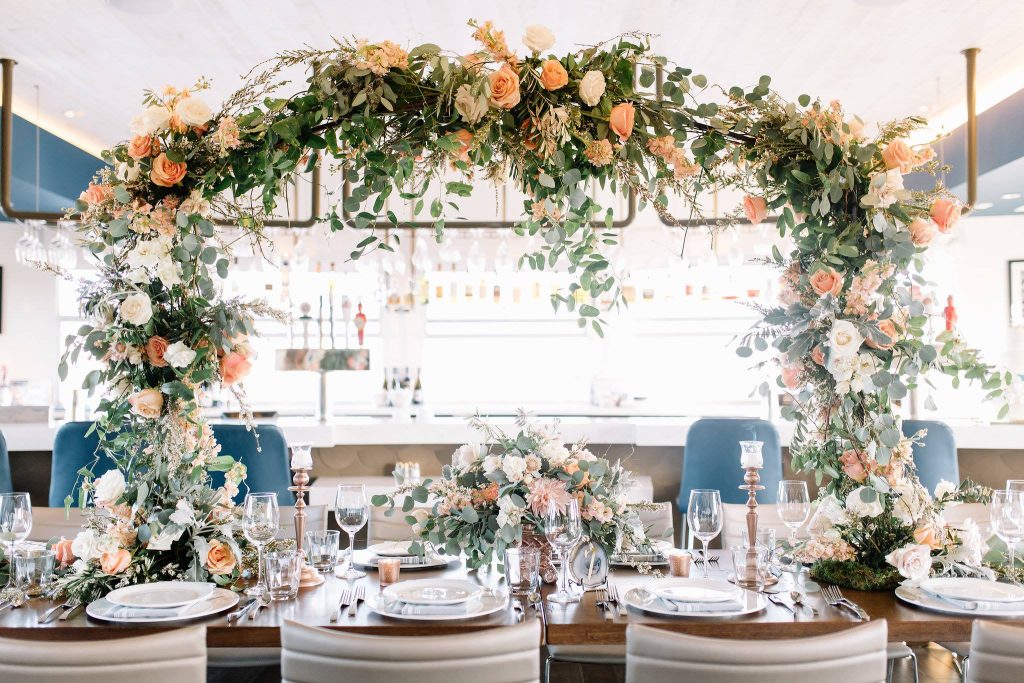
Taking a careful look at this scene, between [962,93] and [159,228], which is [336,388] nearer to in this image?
[962,93]

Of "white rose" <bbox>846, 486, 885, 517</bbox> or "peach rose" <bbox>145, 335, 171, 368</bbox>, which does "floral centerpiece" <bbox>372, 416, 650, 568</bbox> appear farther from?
"peach rose" <bbox>145, 335, 171, 368</bbox>

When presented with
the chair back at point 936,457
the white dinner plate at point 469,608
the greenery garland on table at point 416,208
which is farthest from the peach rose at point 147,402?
the chair back at point 936,457

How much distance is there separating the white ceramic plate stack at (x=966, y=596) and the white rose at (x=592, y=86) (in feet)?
4.64

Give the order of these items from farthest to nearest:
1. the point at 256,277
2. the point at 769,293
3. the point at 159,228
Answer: the point at 256,277
the point at 769,293
the point at 159,228

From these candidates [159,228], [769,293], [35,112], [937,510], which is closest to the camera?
[159,228]

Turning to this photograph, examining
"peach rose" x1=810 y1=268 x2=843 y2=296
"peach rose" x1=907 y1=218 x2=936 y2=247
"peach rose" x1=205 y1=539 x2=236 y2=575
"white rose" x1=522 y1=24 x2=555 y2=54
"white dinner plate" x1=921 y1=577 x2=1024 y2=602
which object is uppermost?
"white rose" x1=522 y1=24 x2=555 y2=54

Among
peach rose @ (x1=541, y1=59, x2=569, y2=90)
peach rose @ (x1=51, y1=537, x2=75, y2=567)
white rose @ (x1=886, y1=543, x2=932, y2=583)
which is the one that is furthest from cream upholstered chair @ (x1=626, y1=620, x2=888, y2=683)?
peach rose @ (x1=51, y1=537, x2=75, y2=567)

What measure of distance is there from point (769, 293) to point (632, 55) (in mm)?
4782

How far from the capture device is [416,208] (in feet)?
7.55

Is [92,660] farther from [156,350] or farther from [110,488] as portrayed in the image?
[156,350]

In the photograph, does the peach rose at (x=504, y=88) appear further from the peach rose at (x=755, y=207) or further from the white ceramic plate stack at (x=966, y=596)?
the white ceramic plate stack at (x=966, y=596)

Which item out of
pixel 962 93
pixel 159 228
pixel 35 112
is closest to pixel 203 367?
pixel 159 228

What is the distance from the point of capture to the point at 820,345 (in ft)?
7.84

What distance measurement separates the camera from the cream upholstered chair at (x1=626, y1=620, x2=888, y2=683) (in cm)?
158
